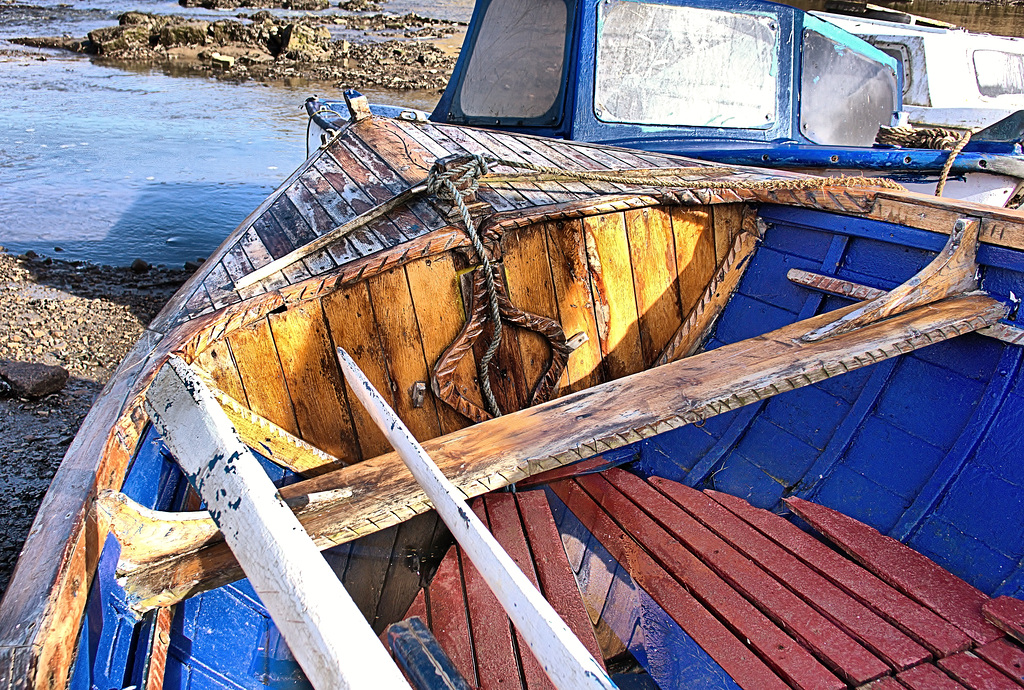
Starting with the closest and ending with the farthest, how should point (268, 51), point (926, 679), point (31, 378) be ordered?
1. point (926, 679)
2. point (31, 378)
3. point (268, 51)

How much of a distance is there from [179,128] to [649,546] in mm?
10761

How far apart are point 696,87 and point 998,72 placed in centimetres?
563

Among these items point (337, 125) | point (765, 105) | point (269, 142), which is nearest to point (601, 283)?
point (765, 105)

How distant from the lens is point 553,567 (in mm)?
2346

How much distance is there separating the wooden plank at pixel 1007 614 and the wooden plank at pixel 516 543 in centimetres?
113

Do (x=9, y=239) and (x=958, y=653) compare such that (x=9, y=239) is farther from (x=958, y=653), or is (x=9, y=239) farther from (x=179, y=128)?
(x=958, y=653)

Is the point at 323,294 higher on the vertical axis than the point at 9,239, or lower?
higher

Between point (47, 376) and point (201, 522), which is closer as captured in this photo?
point (201, 522)

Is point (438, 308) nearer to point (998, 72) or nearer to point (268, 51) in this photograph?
point (998, 72)

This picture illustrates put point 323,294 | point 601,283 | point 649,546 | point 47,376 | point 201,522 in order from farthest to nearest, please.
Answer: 1. point 47,376
2. point 601,283
3. point 649,546
4. point 323,294
5. point 201,522

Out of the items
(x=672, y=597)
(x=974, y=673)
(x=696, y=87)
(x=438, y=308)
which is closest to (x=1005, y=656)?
(x=974, y=673)

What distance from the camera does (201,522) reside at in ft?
5.52

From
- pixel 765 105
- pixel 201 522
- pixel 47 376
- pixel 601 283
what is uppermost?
pixel 765 105

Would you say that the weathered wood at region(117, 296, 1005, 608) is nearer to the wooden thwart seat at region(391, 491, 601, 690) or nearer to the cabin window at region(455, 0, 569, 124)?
the wooden thwart seat at region(391, 491, 601, 690)
